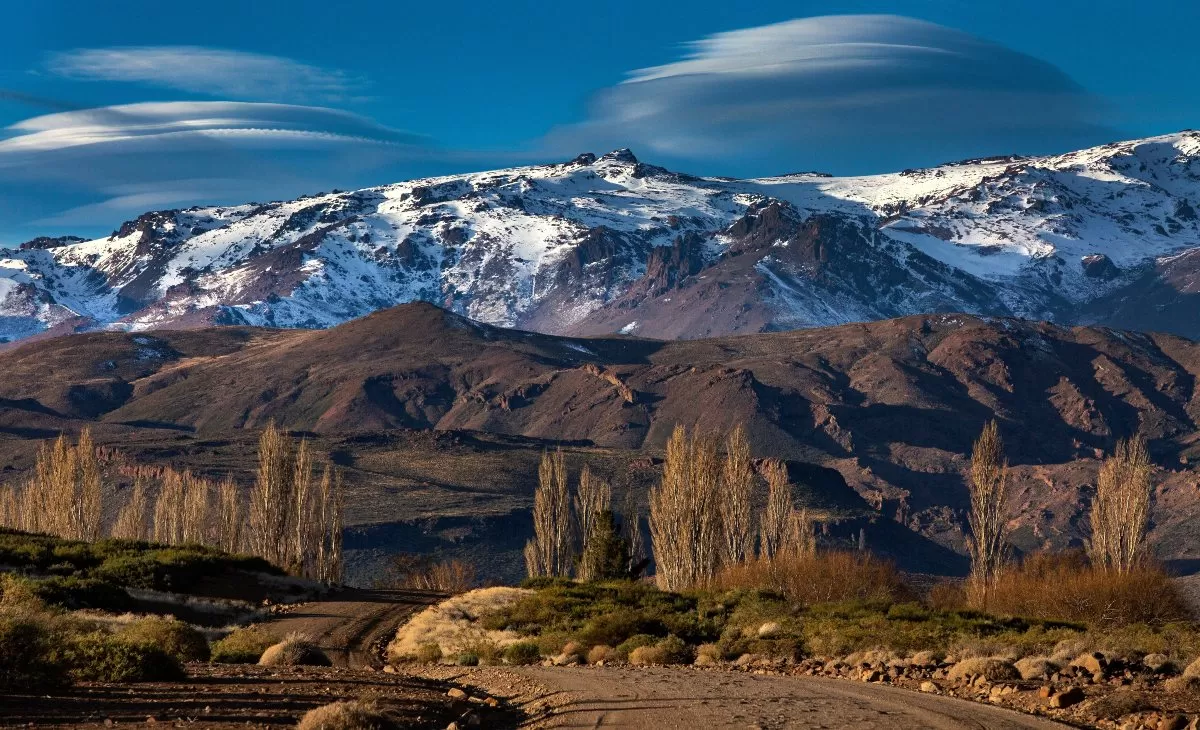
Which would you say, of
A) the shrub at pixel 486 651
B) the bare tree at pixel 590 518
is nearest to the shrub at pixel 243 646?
the shrub at pixel 486 651

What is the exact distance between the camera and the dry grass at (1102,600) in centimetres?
Result: 4741

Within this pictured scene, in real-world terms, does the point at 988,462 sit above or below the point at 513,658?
above

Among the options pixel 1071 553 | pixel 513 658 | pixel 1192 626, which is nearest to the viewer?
pixel 513 658

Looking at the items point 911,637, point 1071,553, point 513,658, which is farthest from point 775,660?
point 1071,553

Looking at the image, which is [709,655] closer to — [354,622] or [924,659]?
[924,659]

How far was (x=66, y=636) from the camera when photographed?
27.3 meters

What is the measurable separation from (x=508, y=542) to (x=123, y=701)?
168013mm

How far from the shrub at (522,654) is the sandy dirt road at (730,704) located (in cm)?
566

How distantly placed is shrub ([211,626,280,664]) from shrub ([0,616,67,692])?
369 inches

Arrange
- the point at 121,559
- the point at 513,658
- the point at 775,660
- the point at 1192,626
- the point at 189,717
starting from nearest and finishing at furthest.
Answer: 1. the point at 189,717
2. the point at 775,660
3. the point at 513,658
4. the point at 1192,626
5. the point at 121,559

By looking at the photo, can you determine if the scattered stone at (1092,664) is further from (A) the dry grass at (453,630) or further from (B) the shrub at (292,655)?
(A) the dry grass at (453,630)

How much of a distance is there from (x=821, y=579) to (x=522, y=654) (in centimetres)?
2557

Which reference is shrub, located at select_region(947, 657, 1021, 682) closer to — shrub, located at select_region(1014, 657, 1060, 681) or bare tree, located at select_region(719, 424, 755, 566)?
shrub, located at select_region(1014, 657, 1060, 681)

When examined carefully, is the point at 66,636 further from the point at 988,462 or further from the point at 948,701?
the point at 988,462
